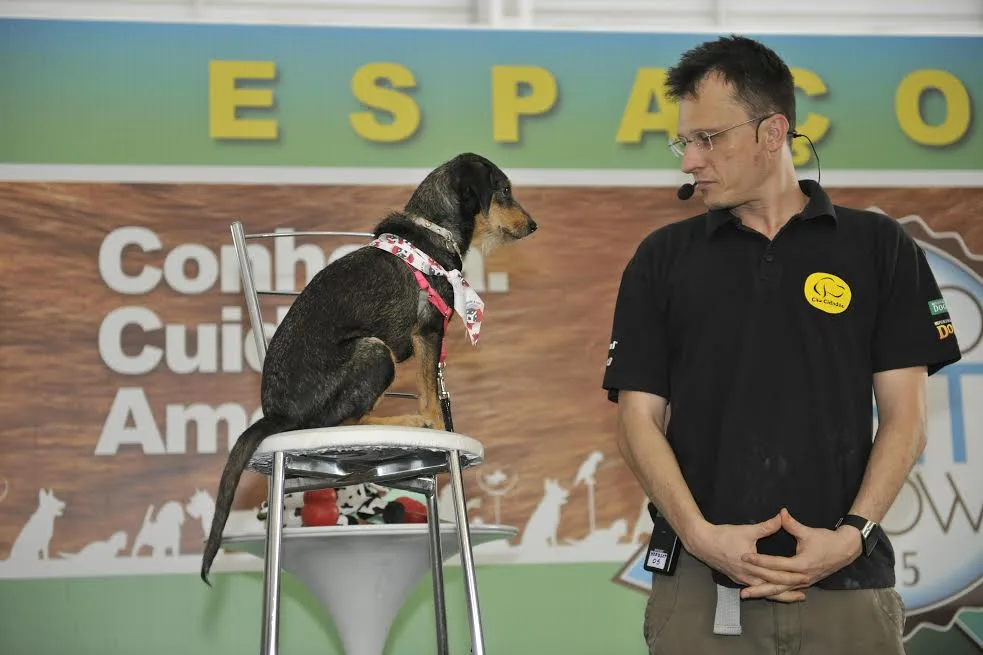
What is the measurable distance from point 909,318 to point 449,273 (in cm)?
134

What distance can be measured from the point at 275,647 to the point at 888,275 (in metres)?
1.31

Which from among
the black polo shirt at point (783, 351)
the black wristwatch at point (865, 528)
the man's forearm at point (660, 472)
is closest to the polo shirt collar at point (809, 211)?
the black polo shirt at point (783, 351)

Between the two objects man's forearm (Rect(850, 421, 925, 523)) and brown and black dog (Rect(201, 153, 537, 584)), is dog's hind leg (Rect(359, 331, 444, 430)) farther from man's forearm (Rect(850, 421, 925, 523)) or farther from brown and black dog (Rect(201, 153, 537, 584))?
man's forearm (Rect(850, 421, 925, 523))

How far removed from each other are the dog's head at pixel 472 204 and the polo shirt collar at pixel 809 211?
53.6 inches

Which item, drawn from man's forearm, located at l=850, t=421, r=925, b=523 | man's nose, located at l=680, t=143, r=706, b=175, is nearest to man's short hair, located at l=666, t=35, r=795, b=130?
man's nose, located at l=680, t=143, r=706, b=175

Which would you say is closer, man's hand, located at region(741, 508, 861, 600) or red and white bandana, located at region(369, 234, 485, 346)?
man's hand, located at region(741, 508, 861, 600)

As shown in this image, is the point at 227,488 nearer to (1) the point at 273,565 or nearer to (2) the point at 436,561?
(1) the point at 273,565

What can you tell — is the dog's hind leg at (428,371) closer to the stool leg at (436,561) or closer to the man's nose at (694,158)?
the stool leg at (436,561)

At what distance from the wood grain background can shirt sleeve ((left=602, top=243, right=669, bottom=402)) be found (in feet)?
8.11

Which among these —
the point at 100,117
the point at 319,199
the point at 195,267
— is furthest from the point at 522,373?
the point at 100,117

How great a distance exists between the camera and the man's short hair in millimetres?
2137

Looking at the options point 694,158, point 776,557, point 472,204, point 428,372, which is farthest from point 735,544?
point 472,204

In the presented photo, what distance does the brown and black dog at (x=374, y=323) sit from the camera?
9.33 ft

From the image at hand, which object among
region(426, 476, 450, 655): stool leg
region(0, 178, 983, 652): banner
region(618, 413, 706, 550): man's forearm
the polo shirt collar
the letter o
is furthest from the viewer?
the letter o
